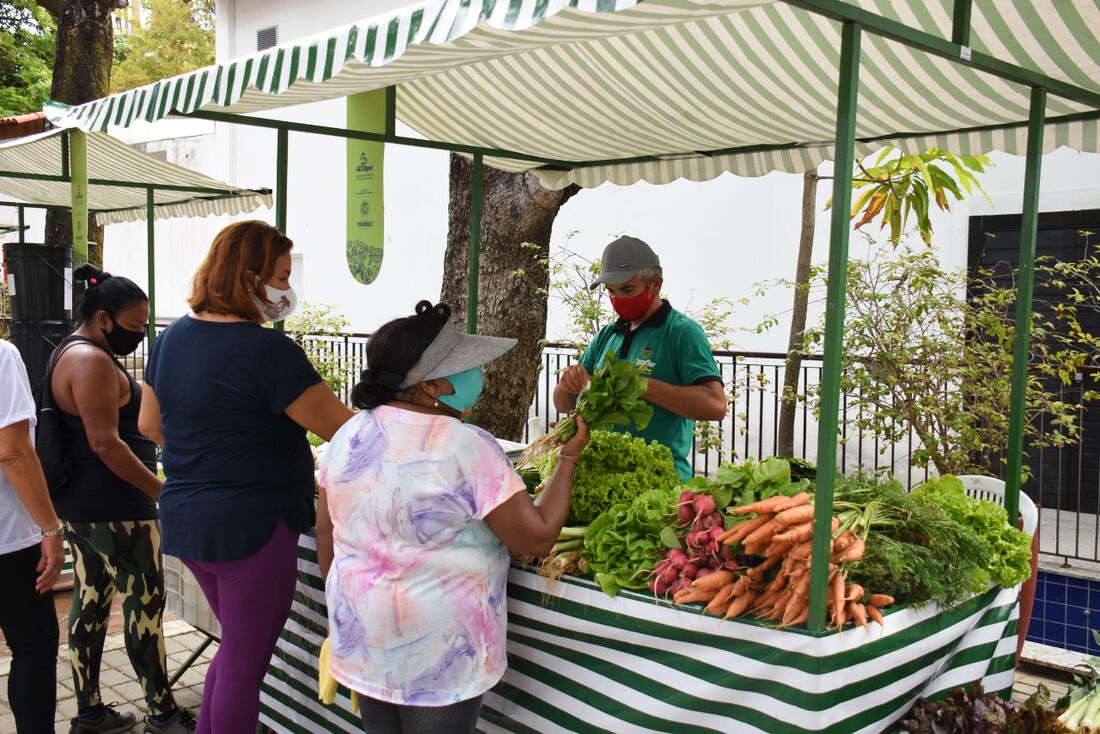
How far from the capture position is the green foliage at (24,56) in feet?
66.3

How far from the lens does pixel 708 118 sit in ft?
13.8

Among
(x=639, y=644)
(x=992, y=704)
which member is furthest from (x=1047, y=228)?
(x=639, y=644)

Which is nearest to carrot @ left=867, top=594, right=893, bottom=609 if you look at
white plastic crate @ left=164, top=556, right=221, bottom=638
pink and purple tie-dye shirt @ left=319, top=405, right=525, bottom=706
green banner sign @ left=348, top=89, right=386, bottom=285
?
pink and purple tie-dye shirt @ left=319, top=405, right=525, bottom=706

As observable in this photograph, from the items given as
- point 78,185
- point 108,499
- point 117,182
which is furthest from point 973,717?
point 117,182

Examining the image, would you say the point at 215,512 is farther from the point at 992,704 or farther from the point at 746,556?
the point at 992,704

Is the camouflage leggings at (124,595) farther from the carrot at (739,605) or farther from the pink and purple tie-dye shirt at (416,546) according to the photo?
the carrot at (739,605)

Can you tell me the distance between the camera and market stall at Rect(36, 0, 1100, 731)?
93.0 inches

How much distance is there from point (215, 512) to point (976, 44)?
3.00 m

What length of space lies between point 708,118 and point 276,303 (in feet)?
6.89

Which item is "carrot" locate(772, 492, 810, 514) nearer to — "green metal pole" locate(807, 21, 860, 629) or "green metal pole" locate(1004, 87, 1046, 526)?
"green metal pole" locate(807, 21, 860, 629)

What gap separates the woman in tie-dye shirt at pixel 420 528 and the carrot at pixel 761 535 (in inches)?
20.5

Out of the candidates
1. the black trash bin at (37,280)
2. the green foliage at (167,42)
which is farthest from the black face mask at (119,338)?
the green foliage at (167,42)

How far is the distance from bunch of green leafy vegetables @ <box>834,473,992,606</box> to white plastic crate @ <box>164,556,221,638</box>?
9.45 ft

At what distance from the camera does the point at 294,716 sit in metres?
3.70
